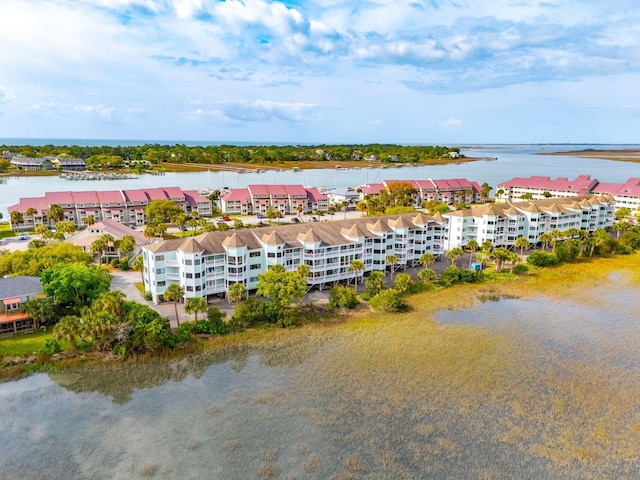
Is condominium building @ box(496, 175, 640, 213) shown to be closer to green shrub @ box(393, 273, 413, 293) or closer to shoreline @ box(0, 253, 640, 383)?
shoreline @ box(0, 253, 640, 383)

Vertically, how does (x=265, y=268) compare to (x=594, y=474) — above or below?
above

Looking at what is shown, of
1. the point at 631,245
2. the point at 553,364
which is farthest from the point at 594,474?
the point at 631,245

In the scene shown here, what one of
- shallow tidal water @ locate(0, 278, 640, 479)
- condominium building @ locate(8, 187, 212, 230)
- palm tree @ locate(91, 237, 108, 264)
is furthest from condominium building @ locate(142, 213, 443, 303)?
condominium building @ locate(8, 187, 212, 230)

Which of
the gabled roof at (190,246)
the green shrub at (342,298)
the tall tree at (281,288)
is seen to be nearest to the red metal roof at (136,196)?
the gabled roof at (190,246)

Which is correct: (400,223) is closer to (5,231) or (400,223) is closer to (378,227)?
(378,227)

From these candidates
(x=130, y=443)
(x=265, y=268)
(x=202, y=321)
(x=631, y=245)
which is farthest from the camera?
(x=631, y=245)

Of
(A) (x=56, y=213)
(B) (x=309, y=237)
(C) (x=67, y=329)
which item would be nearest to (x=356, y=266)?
(B) (x=309, y=237)

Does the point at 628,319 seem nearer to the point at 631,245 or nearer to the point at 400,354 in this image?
the point at 400,354

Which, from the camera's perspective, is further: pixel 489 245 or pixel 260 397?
pixel 489 245
